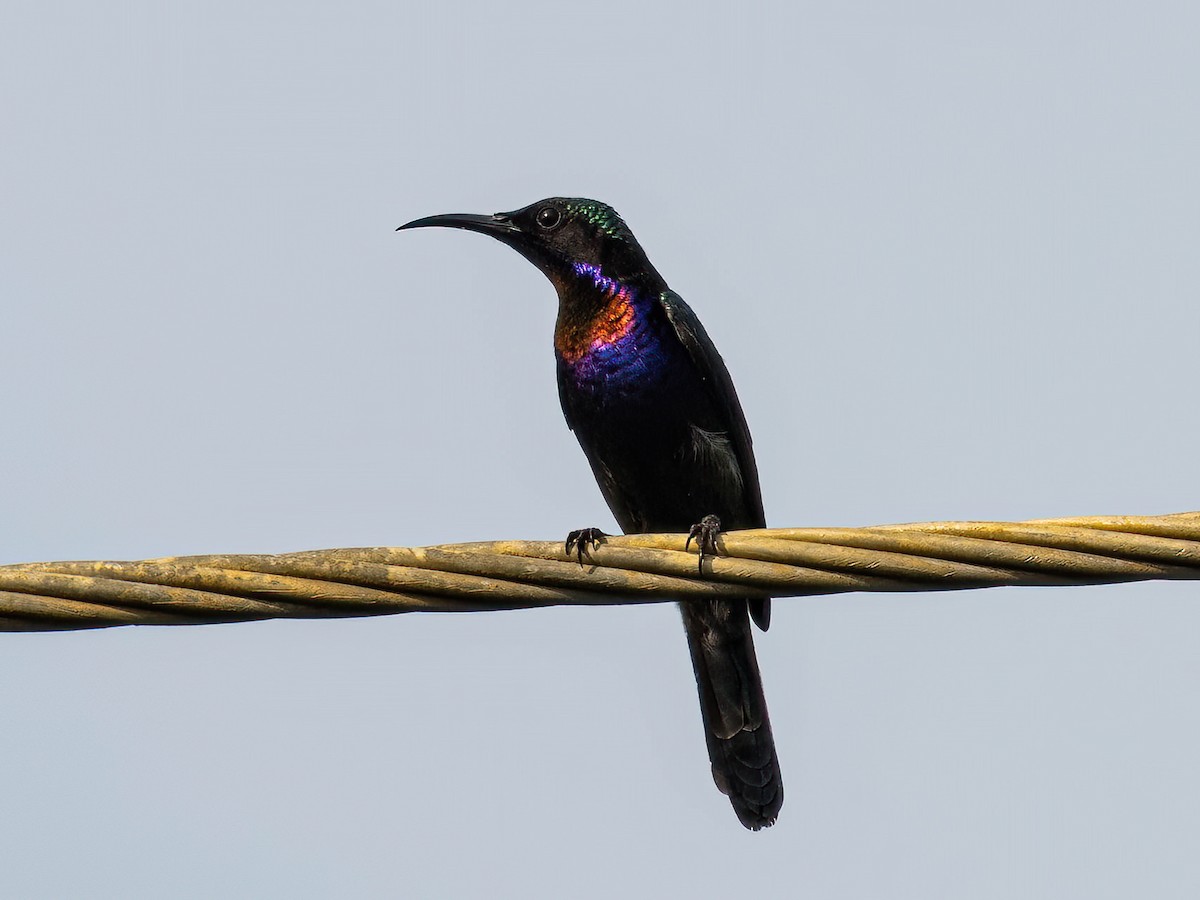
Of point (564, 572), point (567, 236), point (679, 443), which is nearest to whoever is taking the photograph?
point (564, 572)

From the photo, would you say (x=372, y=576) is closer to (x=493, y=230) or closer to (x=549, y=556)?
(x=549, y=556)

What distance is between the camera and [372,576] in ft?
11.3

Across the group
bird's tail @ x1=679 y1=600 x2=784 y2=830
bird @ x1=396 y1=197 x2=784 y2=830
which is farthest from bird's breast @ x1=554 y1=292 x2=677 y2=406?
bird's tail @ x1=679 y1=600 x2=784 y2=830

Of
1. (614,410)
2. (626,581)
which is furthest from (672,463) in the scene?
(626,581)

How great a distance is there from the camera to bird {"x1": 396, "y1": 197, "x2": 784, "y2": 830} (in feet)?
20.3

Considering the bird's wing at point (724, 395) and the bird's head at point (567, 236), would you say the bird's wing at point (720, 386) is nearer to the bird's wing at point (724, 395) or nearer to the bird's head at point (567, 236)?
the bird's wing at point (724, 395)

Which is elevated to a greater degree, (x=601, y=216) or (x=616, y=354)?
(x=601, y=216)

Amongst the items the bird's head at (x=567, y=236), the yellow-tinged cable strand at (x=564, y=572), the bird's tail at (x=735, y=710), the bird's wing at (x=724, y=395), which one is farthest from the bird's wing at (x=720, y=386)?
the yellow-tinged cable strand at (x=564, y=572)

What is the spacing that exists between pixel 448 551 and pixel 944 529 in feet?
3.22

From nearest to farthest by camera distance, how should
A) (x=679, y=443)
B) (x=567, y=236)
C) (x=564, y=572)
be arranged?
1. (x=564, y=572)
2. (x=679, y=443)
3. (x=567, y=236)

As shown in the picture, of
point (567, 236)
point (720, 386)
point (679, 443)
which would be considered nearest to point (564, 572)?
Result: point (679, 443)

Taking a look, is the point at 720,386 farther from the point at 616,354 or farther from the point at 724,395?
the point at 616,354

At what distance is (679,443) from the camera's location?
6.21 meters

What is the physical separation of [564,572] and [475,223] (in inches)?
144
